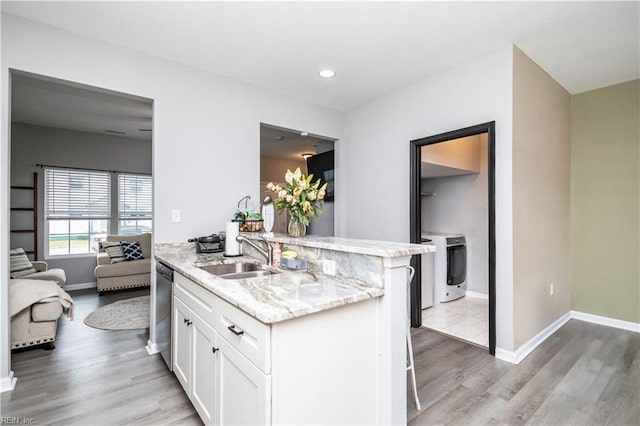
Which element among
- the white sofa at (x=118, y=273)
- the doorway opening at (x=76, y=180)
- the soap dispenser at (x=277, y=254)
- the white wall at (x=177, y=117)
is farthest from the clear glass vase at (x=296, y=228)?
the white sofa at (x=118, y=273)

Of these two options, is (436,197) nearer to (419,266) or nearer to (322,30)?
(419,266)

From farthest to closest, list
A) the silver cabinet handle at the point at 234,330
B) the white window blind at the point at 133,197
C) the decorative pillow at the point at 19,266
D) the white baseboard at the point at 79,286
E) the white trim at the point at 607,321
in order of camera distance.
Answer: the white window blind at the point at 133,197 → the white baseboard at the point at 79,286 → the decorative pillow at the point at 19,266 → the white trim at the point at 607,321 → the silver cabinet handle at the point at 234,330

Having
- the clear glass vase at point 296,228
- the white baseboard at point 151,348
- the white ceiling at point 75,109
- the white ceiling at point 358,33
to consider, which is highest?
the white ceiling at point 358,33

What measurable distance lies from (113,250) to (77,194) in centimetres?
131

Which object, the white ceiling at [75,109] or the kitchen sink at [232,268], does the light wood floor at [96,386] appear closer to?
the kitchen sink at [232,268]

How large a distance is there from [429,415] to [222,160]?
2887mm

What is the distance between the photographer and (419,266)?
3.48 metres

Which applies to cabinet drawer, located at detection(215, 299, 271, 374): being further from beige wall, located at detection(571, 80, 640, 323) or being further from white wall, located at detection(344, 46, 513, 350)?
beige wall, located at detection(571, 80, 640, 323)

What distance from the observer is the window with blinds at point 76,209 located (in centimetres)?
525

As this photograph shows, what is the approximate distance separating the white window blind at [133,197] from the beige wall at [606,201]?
705 cm

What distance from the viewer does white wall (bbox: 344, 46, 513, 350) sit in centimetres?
267

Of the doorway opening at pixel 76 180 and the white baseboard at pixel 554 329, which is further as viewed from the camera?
the doorway opening at pixel 76 180

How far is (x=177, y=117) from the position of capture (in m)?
2.99

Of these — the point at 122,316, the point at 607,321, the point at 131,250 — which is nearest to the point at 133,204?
the point at 131,250
